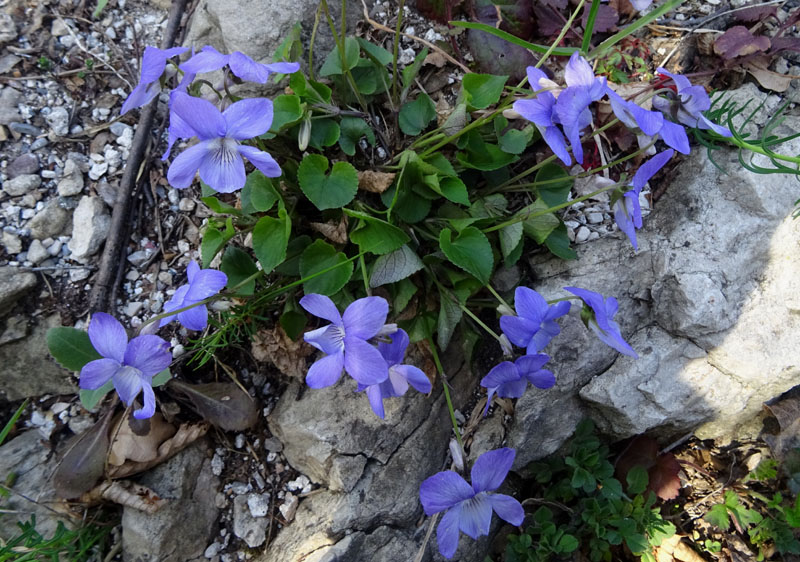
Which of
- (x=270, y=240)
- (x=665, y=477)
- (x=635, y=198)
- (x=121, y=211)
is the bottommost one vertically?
(x=665, y=477)

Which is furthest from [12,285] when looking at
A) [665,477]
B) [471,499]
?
[665,477]

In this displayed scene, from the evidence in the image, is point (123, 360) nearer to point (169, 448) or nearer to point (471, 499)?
point (169, 448)

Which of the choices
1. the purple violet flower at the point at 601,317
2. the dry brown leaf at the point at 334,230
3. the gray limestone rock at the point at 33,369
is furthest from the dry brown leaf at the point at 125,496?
the purple violet flower at the point at 601,317

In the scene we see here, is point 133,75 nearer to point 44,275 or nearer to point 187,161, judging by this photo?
point 44,275

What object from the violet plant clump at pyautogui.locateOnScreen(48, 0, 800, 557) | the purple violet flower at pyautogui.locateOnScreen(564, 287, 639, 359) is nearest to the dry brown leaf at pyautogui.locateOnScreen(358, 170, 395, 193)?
the violet plant clump at pyautogui.locateOnScreen(48, 0, 800, 557)

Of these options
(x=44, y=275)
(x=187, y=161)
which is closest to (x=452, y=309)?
(x=187, y=161)

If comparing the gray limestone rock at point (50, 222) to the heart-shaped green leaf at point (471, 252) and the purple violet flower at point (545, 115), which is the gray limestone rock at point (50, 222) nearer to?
the heart-shaped green leaf at point (471, 252)
